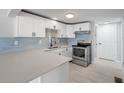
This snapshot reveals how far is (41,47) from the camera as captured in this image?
12.9ft

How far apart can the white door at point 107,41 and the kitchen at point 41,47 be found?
4.30 ft

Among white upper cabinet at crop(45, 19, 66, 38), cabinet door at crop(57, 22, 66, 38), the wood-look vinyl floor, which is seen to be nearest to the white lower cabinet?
the wood-look vinyl floor

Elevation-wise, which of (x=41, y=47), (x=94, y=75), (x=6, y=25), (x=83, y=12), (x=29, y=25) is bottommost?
(x=94, y=75)

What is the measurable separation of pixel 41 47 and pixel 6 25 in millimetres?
1681

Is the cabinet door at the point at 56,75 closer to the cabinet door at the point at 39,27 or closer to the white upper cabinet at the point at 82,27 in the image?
the cabinet door at the point at 39,27

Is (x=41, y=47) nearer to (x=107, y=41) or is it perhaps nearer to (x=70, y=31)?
(x=70, y=31)

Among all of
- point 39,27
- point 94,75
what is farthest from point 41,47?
point 94,75

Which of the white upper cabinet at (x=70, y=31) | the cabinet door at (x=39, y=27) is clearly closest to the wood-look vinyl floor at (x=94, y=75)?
the cabinet door at (x=39, y=27)

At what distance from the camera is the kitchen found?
1.14 meters

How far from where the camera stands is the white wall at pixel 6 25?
2348mm

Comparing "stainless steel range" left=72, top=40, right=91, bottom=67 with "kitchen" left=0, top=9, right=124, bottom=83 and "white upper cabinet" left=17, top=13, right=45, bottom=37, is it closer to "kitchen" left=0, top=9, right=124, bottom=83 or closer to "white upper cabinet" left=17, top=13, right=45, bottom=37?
"kitchen" left=0, top=9, right=124, bottom=83
